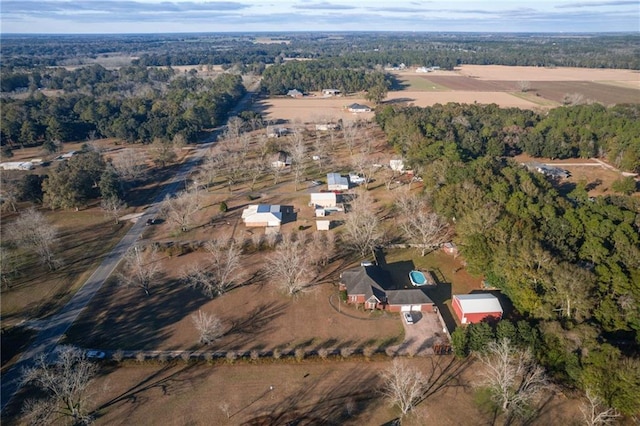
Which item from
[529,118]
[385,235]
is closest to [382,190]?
[385,235]

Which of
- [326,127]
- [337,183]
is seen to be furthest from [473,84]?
[337,183]

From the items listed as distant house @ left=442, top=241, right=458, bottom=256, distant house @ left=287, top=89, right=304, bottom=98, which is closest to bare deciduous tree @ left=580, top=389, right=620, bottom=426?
distant house @ left=442, top=241, right=458, bottom=256

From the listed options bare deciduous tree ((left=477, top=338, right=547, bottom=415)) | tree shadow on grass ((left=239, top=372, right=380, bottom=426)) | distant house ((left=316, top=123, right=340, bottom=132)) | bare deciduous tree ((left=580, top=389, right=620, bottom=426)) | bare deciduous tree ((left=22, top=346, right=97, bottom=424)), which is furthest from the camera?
distant house ((left=316, top=123, right=340, bottom=132))

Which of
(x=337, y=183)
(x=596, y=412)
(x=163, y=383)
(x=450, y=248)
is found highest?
(x=337, y=183)

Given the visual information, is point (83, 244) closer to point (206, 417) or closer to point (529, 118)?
point (206, 417)

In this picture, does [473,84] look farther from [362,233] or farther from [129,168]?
[129,168]

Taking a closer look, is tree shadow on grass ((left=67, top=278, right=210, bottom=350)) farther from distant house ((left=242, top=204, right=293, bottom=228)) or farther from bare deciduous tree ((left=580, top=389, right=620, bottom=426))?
bare deciduous tree ((left=580, top=389, right=620, bottom=426))

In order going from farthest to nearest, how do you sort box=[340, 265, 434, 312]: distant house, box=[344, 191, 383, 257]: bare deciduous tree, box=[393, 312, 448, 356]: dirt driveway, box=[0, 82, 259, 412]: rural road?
box=[344, 191, 383, 257]: bare deciduous tree → box=[340, 265, 434, 312]: distant house → box=[393, 312, 448, 356]: dirt driveway → box=[0, 82, 259, 412]: rural road
